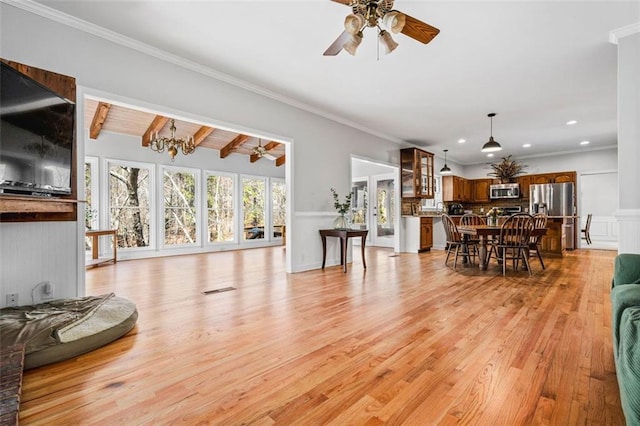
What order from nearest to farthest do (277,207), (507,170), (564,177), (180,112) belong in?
(180,112) → (564,177) → (507,170) → (277,207)

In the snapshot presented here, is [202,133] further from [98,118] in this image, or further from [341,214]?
[341,214]

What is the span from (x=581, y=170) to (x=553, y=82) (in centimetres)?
584

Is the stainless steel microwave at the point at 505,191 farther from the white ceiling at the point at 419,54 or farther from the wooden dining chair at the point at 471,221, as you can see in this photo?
the wooden dining chair at the point at 471,221

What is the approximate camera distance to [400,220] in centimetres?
752

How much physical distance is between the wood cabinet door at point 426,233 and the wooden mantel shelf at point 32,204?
22.1 feet

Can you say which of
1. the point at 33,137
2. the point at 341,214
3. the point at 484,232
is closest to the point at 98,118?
the point at 33,137

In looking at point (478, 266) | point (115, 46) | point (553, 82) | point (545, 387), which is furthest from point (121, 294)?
point (553, 82)

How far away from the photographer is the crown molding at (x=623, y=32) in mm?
2878

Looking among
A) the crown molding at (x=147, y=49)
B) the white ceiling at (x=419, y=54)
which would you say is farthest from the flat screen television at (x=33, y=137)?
the white ceiling at (x=419, y=54)

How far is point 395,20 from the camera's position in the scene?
6.98 ft

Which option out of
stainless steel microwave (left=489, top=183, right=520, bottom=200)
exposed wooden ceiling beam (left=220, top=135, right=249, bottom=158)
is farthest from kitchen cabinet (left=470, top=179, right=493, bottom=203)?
exposed wooden ceiling beam (left=220, top=135, right=249, bottom=158)

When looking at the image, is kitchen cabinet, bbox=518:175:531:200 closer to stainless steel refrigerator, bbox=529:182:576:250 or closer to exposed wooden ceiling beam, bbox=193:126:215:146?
stainless steel refrigerator, bbox=529:182:576:250

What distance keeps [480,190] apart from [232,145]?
25.5ft

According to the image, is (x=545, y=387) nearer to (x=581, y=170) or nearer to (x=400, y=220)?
(x=400, y=220)
